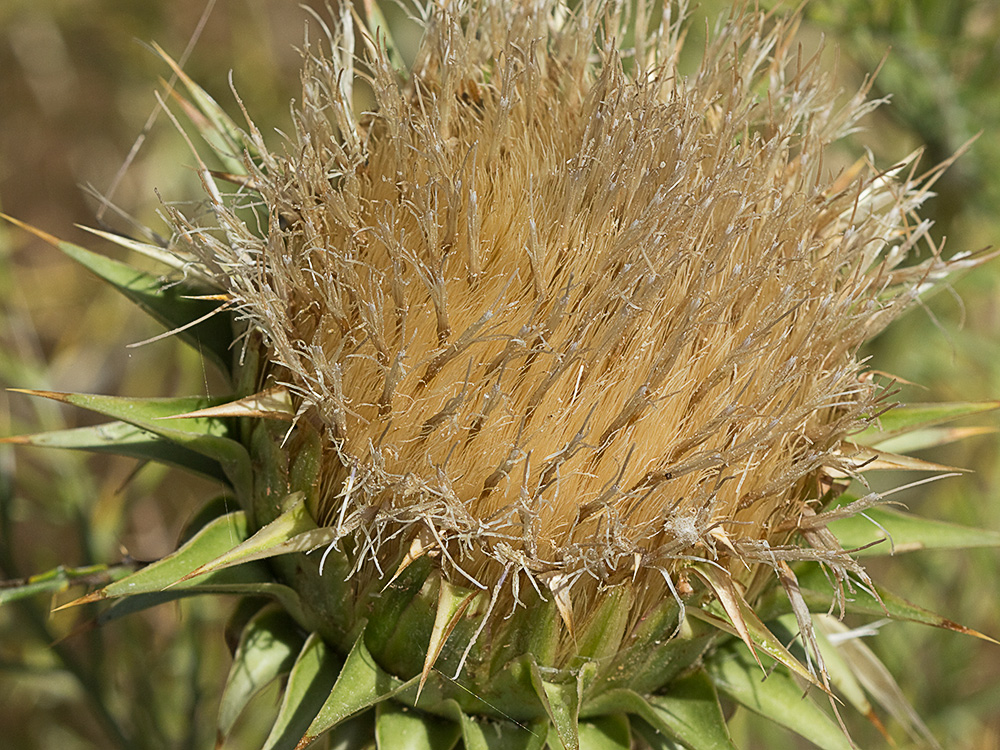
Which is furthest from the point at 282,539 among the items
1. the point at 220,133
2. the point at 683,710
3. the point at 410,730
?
the point at 220,133

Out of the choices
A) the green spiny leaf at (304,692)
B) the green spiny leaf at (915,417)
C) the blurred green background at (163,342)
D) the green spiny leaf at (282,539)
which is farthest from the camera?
the blurred green background at (163,342)

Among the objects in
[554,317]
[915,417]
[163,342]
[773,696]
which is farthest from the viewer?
[163,342]

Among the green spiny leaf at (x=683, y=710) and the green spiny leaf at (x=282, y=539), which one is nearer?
the green spiny leaf at (x=282, y=539)

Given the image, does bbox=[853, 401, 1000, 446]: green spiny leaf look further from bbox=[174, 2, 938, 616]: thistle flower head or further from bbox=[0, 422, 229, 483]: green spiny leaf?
bbox=[0, 422, 229, 483]: green spiny leaf

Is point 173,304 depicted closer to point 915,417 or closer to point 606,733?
point 606,733

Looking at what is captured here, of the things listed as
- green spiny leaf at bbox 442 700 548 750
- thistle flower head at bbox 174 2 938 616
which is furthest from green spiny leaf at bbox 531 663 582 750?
thistle flower head at bbox 174 2 938 616

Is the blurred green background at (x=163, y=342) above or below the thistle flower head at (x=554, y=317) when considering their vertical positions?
below

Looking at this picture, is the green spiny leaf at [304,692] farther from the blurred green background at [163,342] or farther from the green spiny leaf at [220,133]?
the green spiny leaf at [220,133]

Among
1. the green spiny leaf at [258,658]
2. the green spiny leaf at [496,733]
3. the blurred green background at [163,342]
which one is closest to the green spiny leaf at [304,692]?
the green spiny leaf at [258,658]

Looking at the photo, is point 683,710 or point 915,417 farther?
point 915,417
